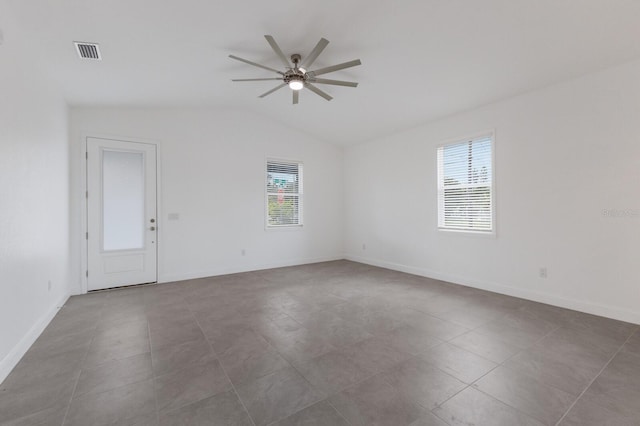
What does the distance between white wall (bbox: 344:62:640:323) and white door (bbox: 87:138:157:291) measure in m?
4.87

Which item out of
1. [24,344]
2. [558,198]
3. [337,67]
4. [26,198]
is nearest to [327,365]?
[24,344]

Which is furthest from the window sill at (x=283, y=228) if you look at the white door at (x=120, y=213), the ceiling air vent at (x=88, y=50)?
the ceiling air vent at (x=88, y=50)

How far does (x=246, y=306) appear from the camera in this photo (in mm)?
3672

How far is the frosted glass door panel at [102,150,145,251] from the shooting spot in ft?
14.8

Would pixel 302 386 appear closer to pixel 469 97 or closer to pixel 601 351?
pixel 601 351

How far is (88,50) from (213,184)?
275cm

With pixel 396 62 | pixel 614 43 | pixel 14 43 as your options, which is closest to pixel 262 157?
pixel 396 62

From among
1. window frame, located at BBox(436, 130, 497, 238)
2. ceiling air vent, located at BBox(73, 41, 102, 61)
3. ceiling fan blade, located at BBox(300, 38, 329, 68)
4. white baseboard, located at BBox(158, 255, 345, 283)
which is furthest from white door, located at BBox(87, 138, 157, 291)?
window frame, located at BBox(436, 130, 497, 238)

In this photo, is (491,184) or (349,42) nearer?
(349,42)

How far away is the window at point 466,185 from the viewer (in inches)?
171

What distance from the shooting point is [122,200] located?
4617 millimetres

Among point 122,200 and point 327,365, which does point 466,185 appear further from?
point 122,200

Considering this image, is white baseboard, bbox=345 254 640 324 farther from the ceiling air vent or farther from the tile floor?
the ceiling air vent

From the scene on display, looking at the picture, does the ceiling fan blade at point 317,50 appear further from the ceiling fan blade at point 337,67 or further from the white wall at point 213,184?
the white wall at point 213,184
